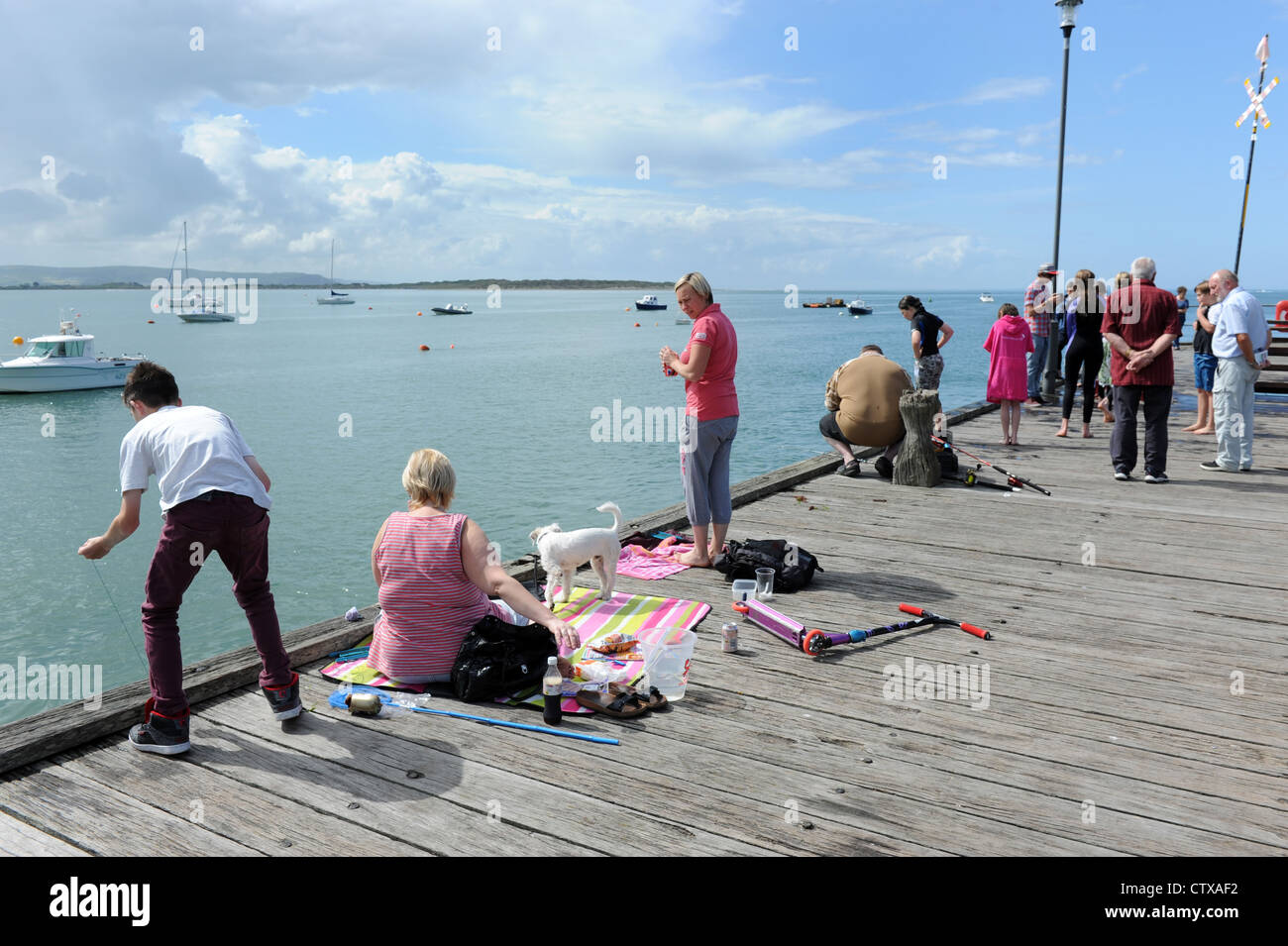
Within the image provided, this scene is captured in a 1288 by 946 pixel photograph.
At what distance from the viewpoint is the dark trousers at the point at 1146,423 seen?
9172 mm

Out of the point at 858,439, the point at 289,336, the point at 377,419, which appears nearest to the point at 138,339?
the point at 289,336

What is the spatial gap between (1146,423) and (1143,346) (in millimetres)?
985

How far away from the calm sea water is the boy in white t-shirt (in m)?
5.58

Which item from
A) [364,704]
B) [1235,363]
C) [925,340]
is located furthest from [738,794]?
[1235,363]

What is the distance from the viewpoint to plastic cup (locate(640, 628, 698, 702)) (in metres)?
4.51

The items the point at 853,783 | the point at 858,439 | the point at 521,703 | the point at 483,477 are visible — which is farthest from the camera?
the point at 483,477

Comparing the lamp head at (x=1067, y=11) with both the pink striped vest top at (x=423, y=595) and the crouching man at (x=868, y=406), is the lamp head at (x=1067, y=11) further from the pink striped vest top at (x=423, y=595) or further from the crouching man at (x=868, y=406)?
the pink striped vest top at (x=423, y=595)

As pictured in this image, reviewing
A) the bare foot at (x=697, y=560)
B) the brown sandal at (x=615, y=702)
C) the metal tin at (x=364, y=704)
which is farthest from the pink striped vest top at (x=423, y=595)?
the bare foot at (x=697, y=560)

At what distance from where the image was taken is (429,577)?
435 cm
